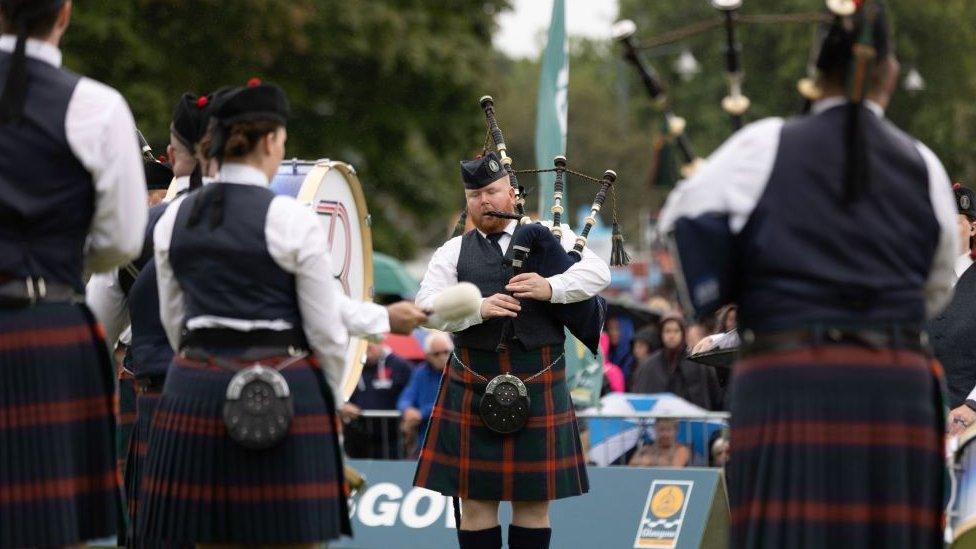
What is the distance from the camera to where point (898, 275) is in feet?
12.8

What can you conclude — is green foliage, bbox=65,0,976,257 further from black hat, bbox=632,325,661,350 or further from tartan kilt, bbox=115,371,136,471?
tartan kilt, bbox=115,371,136,471

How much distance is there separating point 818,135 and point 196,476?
193 centimetres

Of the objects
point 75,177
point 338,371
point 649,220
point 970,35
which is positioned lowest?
point 338,371

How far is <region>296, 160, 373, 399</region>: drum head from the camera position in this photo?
6.20m

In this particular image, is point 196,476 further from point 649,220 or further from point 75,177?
point 649,220

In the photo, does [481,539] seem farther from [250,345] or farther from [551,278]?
[250,345]

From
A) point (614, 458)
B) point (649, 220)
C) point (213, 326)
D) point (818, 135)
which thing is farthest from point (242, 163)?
point (649, 220)

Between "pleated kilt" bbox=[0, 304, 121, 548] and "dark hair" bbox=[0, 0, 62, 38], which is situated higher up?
"dark hair" bbox=[0, 0, 62, 38]

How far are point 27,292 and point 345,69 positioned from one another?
1495 cm

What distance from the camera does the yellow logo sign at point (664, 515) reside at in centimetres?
729

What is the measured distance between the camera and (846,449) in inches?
154

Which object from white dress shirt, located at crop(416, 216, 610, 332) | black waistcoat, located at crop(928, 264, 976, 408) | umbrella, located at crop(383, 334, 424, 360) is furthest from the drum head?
umbrella, located at crop(383, 334, 424, 360)

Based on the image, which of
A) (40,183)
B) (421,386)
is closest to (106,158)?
(40,183)

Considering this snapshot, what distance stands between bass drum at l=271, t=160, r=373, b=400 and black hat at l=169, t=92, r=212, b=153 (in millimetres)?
750
